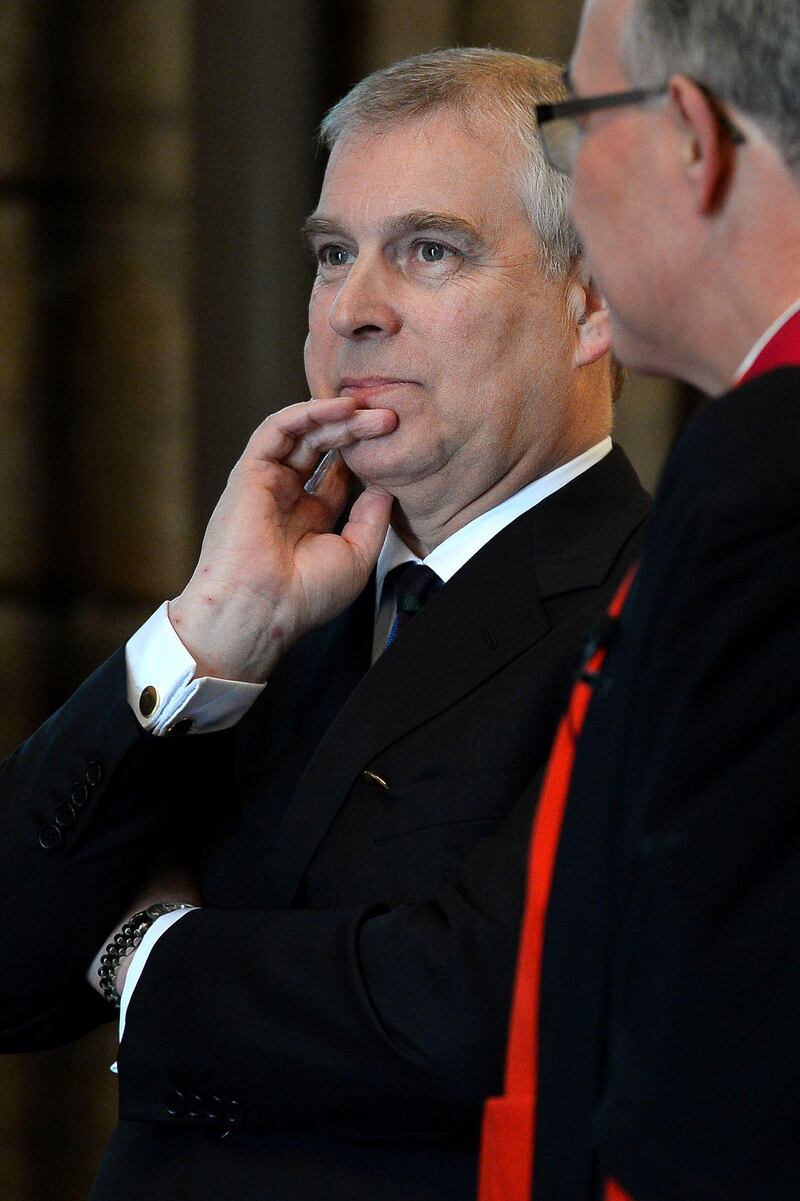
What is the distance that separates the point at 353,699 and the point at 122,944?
15.8 inches

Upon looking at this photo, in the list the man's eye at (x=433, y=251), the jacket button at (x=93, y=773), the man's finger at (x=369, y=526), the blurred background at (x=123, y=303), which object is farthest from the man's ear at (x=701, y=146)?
the blurred background at (x=123, y=303)

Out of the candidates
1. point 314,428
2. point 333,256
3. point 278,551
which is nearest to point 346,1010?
point 278,551

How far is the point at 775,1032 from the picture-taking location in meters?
0.79

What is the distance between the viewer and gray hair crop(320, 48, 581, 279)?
1.74m

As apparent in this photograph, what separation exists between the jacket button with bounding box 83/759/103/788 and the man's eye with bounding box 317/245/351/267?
0.71 m

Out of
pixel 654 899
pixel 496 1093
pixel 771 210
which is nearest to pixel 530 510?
pixel 496 1093

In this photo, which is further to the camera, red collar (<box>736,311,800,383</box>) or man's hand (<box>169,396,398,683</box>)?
man's hand (<box>169,396,398,683</box>)

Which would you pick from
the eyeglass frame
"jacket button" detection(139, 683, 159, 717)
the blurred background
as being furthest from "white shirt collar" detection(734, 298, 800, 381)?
the blurred background

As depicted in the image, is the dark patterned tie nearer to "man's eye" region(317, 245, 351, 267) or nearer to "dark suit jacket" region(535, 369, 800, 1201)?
"man's eye" region(317, 245, 351, 267)

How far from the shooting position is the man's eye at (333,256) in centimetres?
187

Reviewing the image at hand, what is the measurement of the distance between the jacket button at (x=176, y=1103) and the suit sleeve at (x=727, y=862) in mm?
753

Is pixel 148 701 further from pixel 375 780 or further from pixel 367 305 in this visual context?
pixel 367 305

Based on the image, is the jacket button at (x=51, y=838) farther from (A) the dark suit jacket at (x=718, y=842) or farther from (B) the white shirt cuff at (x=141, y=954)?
(A) the dark suit jacket at (x=718, y=842)

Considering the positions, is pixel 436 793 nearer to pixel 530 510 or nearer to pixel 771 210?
pixel 530 510
